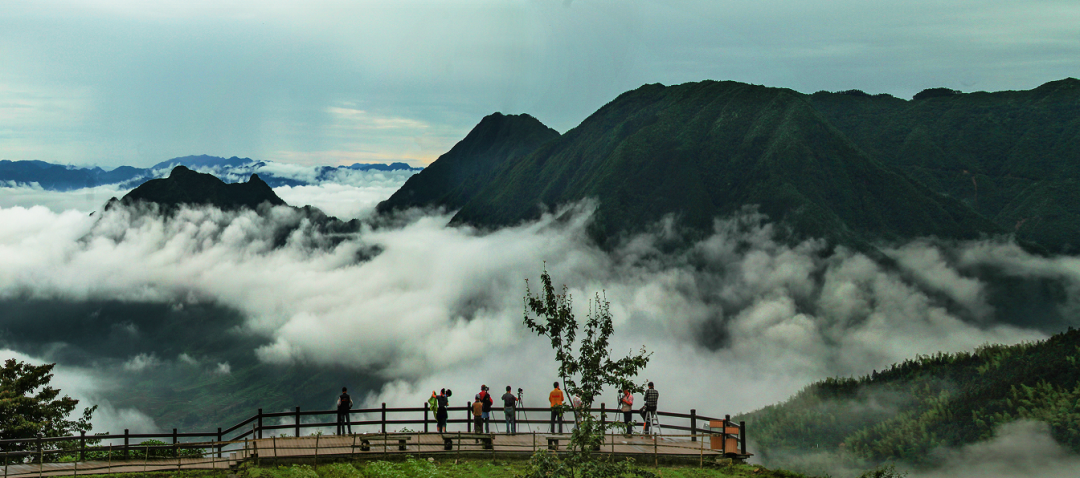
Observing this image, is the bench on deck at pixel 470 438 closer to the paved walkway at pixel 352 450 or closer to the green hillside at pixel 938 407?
the paved walkway at pixel 352 450

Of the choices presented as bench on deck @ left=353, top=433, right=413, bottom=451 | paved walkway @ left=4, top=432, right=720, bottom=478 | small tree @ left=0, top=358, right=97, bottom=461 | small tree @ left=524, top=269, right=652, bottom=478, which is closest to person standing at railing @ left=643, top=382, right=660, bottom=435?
paved walkway @ left=4, top=432, right=720, bottom=478

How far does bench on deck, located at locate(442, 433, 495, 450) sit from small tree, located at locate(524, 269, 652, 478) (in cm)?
700

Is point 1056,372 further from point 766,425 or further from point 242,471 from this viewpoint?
point 242,471

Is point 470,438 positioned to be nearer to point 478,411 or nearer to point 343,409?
point 478,411

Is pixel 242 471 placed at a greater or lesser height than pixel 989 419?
greater

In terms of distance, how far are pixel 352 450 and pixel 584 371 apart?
33.8ft

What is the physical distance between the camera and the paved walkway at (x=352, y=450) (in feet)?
75.3

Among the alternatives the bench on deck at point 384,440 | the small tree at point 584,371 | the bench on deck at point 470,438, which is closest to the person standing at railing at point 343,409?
the bench on deck at point 384,440

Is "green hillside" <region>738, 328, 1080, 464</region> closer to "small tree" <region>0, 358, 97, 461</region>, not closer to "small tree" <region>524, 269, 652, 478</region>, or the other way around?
"small tree" <region>524, 269, 652, 478</region>

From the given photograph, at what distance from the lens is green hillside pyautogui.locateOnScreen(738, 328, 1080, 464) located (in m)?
67.4

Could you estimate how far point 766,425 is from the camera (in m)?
96.3

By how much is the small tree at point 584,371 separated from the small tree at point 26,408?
80.6ft

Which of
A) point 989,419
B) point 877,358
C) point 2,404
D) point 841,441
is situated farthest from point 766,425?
point 877,358

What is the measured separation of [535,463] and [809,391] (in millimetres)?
101518
